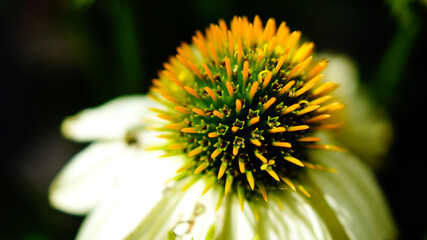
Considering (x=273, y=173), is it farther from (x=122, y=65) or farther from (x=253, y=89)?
(x=122, y=65)

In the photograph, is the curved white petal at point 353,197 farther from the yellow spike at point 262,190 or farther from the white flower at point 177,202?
the yellow spike at point 262,190

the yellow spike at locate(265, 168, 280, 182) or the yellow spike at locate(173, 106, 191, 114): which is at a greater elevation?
the yellow spike at locate(173, 106, 191, 114)

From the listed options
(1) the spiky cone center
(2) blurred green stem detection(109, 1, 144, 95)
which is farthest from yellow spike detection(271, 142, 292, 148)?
(2) blurred green stem detection(109, 1, 144, 95)

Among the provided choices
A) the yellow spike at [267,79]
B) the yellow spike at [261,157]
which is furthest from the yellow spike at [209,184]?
the yellow spike at [267,79]

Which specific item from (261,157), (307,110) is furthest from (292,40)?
(261,157)

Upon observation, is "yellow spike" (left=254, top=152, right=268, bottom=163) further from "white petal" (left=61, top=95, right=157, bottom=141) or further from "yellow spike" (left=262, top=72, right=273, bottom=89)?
"white petal" (left=61, top=95, right=157, bottom=141)

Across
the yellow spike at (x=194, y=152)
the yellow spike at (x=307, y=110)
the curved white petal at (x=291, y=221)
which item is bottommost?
the curved white petal at (x=291, y=221)

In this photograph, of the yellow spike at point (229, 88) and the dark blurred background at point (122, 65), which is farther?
the dark blurred background at point (122, 65)
